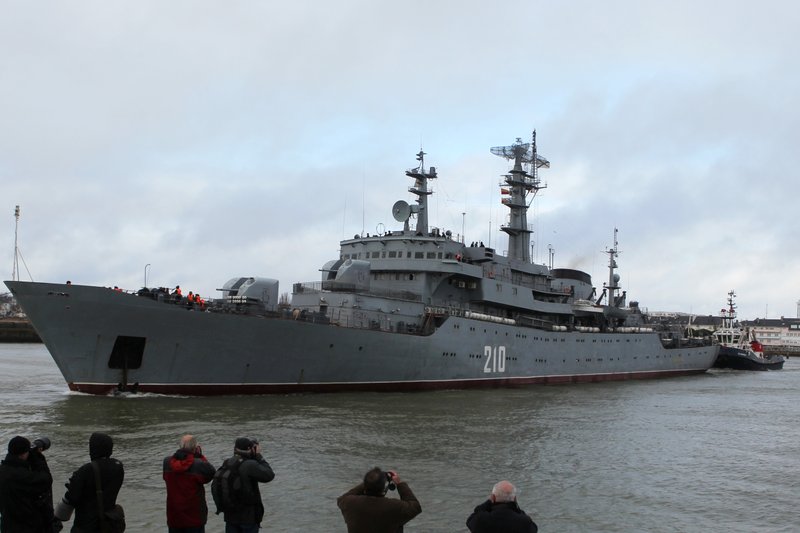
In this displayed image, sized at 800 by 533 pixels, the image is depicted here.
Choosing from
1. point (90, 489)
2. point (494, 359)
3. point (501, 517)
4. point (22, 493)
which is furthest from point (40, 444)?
point (494, 359)

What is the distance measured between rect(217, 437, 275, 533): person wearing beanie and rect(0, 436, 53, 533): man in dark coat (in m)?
1.56

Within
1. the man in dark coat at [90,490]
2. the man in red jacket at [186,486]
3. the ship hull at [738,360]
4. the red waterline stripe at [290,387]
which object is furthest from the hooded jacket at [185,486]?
the ship hull at [738,360]

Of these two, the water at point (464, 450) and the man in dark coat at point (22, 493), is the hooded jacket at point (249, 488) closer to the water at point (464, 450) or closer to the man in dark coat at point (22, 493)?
the man in dark coat at point (22, 493)

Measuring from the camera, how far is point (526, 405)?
84.4 feet

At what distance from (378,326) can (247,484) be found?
2078cm

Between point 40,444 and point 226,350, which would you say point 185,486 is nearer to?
point 40,444

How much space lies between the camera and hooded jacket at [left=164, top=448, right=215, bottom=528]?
6.14m

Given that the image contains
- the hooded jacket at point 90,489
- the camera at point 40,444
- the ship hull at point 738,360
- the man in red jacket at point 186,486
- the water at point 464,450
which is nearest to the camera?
the hooded jacket at point 90,489

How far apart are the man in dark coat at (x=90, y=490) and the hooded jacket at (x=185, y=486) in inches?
21.5

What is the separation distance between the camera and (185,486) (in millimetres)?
6145

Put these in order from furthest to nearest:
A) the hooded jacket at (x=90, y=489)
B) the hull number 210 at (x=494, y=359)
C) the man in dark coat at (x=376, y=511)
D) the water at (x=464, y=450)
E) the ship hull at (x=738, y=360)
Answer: the ship hull at (x=738, y=360), the hull number 210 at (x=494, y=359), the water at (x=464, y=450), the hooded jacket at (x=90, y=489), the man in dark coat at (x=376, y=511)

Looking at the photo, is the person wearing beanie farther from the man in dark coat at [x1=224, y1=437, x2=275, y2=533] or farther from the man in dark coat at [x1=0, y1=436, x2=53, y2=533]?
the man in dark coat at [x1=0, y1=436, x2=53, y2=533]

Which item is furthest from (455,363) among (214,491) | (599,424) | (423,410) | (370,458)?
(214,491)

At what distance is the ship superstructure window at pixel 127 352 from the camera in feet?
71.1
